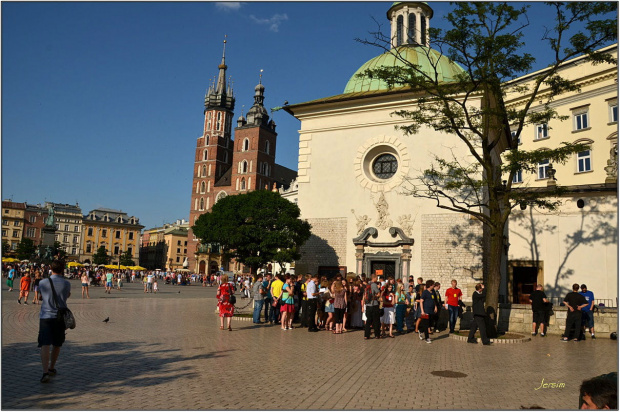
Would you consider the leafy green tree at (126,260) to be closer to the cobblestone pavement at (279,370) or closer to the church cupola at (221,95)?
the church cupola at (221,95)

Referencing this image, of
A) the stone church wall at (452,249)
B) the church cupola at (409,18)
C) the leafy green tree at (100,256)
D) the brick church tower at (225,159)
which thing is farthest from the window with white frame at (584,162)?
the leafy green tree at (100,256)

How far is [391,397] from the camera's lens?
695 cm

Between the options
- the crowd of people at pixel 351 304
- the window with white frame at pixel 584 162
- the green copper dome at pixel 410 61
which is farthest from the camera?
the window with white frame at pixel 584 162

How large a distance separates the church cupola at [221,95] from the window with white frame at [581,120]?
84373 mm

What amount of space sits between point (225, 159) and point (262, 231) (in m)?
81.4

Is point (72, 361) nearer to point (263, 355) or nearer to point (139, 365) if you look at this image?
point (139, 365)

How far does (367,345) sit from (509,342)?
437 centimetres

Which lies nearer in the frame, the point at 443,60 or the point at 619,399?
the point at 619,399

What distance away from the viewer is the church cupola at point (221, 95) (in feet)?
355

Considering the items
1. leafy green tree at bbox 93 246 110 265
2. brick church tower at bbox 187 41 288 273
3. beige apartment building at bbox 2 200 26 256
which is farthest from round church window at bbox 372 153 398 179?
beige apartment building at bbox 2 200 26 256

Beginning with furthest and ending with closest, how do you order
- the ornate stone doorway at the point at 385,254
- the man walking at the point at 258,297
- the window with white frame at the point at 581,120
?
the window with white frame at the point at 581,120 < the ornate stone doorway at the point at 385,254 < the man walking at the point at 258,297

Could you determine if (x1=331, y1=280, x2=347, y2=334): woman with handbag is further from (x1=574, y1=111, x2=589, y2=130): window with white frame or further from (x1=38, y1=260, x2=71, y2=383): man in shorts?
(x1=574, y1=111, x2=589, y2=130): window with white frame

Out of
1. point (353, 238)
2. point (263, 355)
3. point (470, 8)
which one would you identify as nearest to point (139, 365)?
point (263, 355)

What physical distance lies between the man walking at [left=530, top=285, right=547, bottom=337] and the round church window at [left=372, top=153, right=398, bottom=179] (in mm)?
9440
